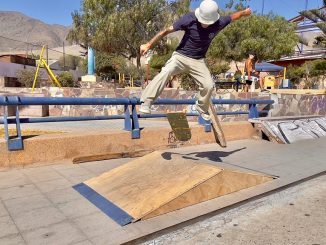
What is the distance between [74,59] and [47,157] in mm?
81801

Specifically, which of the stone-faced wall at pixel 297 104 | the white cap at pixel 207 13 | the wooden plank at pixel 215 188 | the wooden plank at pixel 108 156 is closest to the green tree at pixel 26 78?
the stone-faced wall at pixel 297 104

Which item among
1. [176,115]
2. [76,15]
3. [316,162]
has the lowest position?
[316,162]

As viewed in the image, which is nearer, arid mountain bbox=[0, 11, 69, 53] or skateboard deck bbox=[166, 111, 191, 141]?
skateboard deck bbox=[166, 111, 191, 141]

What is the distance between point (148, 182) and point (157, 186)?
8.3 inches

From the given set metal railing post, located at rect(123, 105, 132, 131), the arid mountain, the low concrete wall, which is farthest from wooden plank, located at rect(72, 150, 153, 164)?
the arid mountain

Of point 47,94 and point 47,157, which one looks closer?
point 47,157

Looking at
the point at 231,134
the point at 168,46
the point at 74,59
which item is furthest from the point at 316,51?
the point at 74,59

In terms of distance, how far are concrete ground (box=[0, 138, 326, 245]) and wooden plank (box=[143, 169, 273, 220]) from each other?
0.23 ft

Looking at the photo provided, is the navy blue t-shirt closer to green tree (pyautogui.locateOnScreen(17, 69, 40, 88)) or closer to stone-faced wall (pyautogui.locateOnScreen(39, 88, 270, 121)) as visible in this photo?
stone-faced wall (pyautogui.locateOnScreen(39, 88, 270, 121))

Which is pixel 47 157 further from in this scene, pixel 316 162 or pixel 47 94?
pixel 47 94

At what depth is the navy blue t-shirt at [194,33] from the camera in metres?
→ 4.59

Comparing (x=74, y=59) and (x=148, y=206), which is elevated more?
(x=74, y=59)

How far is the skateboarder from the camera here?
14.8 feet

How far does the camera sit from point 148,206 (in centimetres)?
361
